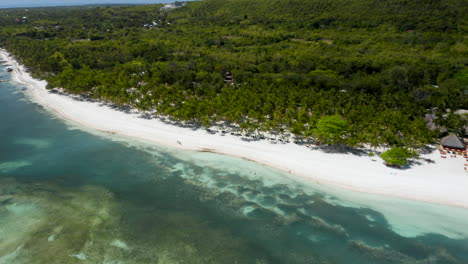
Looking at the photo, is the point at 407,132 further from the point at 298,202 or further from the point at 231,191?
the point at 231,191

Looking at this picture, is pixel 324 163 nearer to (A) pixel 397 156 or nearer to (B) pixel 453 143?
(A) pixel 397 156

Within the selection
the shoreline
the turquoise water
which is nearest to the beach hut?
the shoreline

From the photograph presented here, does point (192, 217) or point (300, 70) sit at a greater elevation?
point (300, 70)

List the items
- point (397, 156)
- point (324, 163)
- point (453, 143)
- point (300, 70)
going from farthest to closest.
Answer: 1. point (300, 70)
2. point (453, 143)
3. point (324, 163)
4. point (397, 156)

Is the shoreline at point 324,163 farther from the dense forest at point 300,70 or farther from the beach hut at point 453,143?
the dense forest at point 300,70

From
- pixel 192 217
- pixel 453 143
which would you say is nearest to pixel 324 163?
pixel 192 217

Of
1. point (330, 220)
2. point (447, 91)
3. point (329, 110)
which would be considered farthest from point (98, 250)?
point (447, 91)

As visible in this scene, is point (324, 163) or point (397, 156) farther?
point (324, 163)
